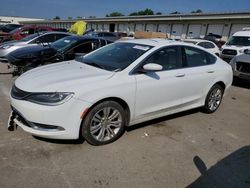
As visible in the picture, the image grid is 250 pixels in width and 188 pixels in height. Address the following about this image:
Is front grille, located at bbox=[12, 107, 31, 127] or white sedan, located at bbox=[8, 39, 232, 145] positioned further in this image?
front grille, located at bbox=[12, 107, 31, 127]

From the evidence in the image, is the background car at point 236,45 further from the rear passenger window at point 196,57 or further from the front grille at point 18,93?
the front grille at point 18,93

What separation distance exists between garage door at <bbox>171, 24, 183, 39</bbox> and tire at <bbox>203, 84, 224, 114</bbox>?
2896 centimetres

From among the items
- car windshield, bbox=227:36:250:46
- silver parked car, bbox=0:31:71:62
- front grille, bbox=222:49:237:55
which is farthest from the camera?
car windshield, bbox=227:36:250:46

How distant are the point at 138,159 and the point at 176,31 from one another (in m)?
32.8

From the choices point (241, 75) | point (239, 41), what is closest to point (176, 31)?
point (239, 41)

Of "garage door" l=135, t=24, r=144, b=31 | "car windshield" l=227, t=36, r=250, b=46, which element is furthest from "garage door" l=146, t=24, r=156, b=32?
"car windshield" l=227, t=36, r=250, b=46

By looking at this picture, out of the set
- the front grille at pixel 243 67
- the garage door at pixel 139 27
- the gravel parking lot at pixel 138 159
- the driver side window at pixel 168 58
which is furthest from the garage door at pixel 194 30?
the gravel parking lot at pixel 138 159

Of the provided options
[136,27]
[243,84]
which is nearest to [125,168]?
[243,84]

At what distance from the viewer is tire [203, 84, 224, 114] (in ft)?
17.6

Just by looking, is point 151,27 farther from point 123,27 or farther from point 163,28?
point 123,27

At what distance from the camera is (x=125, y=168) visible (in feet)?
10.6

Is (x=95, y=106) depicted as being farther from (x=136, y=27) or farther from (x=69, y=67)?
(x=136, y=27)

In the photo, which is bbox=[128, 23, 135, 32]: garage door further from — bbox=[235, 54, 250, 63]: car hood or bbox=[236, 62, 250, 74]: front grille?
bbox=[236, 62, 250, 74]: front grille

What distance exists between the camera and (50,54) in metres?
7.43
